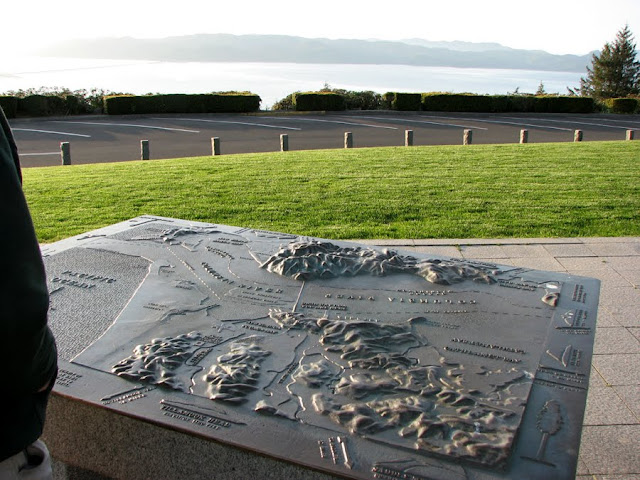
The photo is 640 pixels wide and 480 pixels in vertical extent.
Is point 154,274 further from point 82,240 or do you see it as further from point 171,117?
point 171,117

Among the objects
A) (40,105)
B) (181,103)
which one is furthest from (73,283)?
(40,105)

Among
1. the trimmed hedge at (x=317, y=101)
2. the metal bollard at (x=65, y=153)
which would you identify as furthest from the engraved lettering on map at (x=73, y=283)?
the trimmed hedge at (x=317, y=101)

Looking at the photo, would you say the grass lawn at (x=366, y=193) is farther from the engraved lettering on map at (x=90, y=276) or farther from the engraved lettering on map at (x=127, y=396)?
the engraved lettering on map at (x=127, y=396)

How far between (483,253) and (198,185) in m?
4.58

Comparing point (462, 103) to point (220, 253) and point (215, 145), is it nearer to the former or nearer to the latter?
point (215, 145)


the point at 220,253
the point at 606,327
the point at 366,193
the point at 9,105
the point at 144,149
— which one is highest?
the point at 9,105

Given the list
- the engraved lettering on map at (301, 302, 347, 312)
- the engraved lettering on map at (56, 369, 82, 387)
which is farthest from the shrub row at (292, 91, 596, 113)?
the engraved lettering on map at (56, 369, 82, 387)

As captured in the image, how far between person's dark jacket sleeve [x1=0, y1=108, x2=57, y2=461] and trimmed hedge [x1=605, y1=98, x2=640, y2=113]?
27.1m

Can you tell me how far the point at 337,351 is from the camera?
2855 mm

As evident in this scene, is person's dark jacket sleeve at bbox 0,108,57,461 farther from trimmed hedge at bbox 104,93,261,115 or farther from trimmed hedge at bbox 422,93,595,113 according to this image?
trimmed hedge at bbox 422,93,595,113

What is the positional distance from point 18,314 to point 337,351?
5.14 ft

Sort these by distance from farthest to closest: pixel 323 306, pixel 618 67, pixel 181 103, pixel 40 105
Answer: pixel 618 67 → pixel 181 103 → pixel 40 105 → pixel 323 306

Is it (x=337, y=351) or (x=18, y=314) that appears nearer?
(x=18, y=314)

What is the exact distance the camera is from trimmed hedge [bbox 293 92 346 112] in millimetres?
24359
